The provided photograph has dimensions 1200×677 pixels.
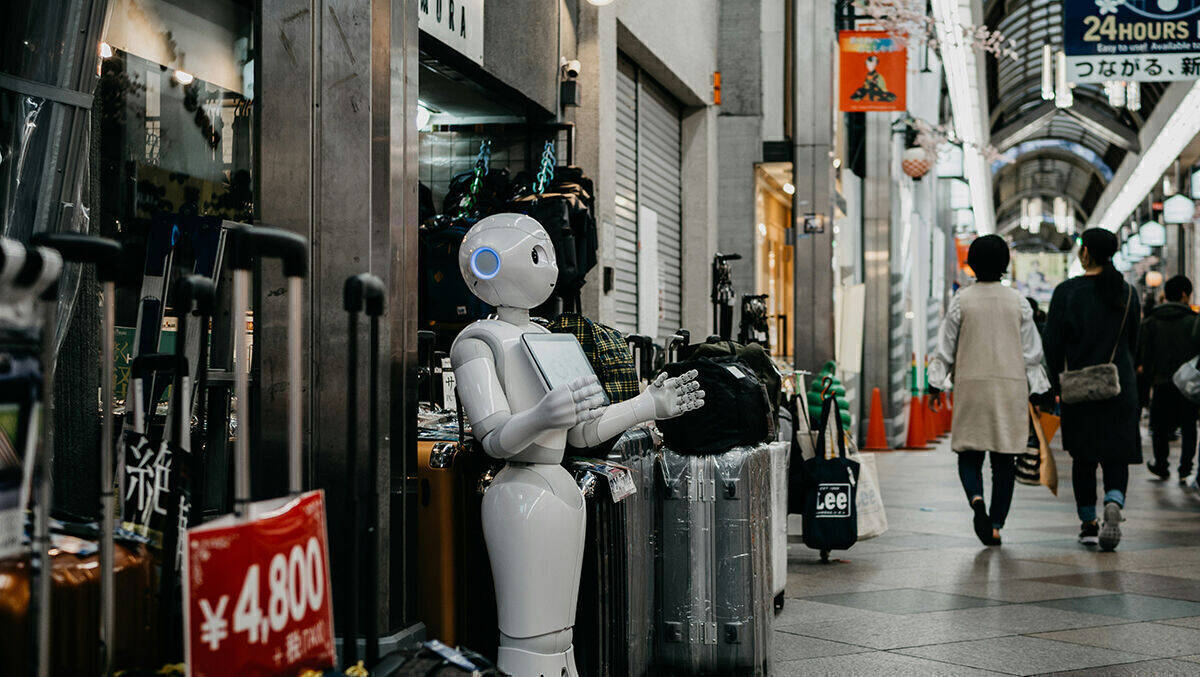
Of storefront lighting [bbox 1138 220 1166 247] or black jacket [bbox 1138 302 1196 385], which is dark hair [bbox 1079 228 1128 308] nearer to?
black jacket [bbox 1138 302 1196 385]

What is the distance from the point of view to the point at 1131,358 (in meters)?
6.91

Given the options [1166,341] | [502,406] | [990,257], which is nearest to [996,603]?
[990,257]

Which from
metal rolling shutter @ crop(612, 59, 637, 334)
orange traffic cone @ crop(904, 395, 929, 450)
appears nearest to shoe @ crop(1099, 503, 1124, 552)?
metal rolling shutter @ crop(612, 59, 637, 334)

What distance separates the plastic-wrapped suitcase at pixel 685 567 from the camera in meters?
3.84

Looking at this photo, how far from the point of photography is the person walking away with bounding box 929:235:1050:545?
6723 millimetres

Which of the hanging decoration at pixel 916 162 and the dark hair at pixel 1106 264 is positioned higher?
the hanging decoration at pixel 916 162

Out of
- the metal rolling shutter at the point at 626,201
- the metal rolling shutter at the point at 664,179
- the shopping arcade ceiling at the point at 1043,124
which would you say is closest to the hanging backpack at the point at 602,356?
the metal rolling shutter at the point at 626,201

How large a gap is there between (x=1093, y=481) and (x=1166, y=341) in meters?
5.04

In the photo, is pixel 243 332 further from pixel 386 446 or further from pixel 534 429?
pixel 386 446

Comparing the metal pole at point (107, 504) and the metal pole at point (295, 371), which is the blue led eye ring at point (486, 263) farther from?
the metal pole at point (107, 504)

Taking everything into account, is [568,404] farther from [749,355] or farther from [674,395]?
[749,355]

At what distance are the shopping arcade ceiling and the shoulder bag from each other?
16.8m

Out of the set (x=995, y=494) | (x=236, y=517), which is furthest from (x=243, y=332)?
(x=995, y=494)

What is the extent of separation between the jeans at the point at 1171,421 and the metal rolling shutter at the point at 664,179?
484cm
